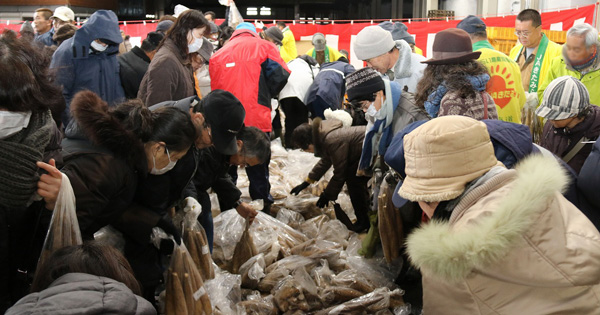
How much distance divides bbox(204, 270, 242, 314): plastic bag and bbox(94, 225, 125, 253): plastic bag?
61cm

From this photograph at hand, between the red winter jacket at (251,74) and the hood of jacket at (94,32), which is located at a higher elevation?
the hood of jacket at (94,32)

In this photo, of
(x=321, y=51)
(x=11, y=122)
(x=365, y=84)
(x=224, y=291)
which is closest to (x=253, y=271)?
Result: (x=224, y=291)

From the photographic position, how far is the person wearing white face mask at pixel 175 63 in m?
3.51

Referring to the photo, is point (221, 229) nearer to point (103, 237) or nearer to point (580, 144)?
point (103, 237)

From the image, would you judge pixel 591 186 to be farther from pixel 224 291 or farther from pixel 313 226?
pixel 313 226

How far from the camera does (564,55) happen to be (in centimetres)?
393

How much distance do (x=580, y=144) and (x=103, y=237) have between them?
8.16ft

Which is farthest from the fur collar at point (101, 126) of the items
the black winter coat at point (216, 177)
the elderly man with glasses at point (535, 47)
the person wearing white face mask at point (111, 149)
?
the elderly man with glasses at point (535, 47)

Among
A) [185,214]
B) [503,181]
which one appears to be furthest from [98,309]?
[185,214]

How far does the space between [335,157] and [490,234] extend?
266cm

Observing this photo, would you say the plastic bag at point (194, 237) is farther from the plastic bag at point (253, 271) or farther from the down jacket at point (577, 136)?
the down jacket at point (577, 136)

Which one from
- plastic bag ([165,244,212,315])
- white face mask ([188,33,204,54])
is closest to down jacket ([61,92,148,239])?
plastic bag ([165,244,212,315])

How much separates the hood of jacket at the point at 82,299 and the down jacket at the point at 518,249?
778mm

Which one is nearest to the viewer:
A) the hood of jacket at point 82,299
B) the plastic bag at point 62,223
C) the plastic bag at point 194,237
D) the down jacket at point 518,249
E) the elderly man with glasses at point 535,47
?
the hood of jacket at point 82,299
